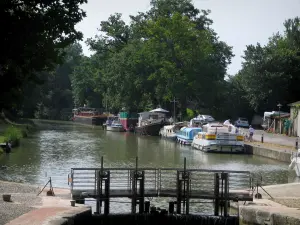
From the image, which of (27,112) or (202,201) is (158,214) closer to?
(202,201)

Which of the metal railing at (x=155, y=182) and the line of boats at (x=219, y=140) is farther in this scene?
the line of boats at (x=219, y=140)

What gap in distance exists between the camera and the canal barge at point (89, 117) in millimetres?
106188

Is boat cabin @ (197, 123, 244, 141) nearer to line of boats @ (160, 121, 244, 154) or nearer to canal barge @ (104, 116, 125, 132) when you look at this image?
line of boats @ (160, 121, 244, 154)

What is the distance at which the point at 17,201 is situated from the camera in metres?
23.9

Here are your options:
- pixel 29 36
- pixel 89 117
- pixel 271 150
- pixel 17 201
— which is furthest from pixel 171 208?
pixel 89 117

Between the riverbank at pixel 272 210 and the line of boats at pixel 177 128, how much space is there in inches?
1098

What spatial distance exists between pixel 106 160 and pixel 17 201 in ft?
70.5

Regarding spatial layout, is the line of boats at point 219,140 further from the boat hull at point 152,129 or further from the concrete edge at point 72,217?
the concrete edge at point 72,217

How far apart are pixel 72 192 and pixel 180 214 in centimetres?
455

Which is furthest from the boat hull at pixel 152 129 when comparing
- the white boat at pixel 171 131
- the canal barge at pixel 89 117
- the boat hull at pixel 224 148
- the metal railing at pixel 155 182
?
the metal railing at pixel 155 182

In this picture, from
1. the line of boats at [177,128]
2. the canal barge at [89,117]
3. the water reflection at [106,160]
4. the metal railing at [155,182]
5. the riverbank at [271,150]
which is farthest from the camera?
the canal barge at [89,117]

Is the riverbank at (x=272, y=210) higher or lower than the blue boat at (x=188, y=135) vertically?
lower

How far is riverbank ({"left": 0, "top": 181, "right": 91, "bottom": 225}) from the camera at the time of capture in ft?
67.1

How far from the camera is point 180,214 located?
24391mm
